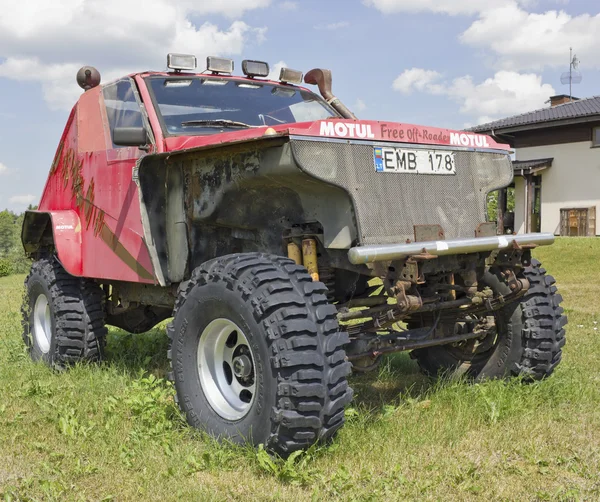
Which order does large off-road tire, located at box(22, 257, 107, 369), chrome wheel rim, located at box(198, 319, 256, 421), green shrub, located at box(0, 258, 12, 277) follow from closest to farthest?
chrome wheel rim, located at box(198, 319, 256, 421), large off-road tire, located at box(22, 257, 107, 369), green shrub, located at box(0, 258, 12, 277)

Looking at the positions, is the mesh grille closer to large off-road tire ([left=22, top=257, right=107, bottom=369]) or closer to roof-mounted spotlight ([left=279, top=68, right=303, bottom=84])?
roof-mounted spotlight ([left=279, top=68, right=303, bottom=84])

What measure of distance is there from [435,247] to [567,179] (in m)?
23.2

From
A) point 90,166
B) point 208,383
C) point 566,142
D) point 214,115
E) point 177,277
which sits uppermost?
point 566,142

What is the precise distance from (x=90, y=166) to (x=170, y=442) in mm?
2513

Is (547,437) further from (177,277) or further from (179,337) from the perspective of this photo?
(177,277)

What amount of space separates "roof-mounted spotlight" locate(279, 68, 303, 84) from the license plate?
6.41ft

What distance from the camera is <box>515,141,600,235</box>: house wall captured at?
78.9 feet

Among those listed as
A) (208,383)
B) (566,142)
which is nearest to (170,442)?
(208,383)

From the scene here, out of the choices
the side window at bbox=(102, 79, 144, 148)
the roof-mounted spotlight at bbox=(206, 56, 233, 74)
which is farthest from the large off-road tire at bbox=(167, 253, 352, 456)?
the roof-mounted spotlight at bbox=(206, 56, 233, 74)

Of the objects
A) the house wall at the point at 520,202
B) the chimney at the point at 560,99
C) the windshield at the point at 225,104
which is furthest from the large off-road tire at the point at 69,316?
the chimney at the point at 560,99

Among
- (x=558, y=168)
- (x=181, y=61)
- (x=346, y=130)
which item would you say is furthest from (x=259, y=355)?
(x=558, y=168)

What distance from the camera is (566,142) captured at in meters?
24.8

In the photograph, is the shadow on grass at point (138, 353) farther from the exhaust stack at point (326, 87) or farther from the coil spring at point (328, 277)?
the exhaust stack at point (326, 87)

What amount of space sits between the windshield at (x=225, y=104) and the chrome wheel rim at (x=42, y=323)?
2.45 m
